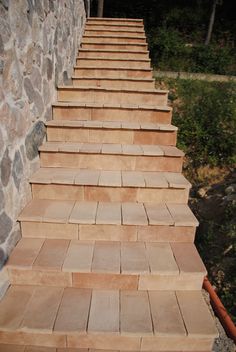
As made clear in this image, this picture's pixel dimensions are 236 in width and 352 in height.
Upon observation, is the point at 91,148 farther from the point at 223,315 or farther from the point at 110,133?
the point at 223,315

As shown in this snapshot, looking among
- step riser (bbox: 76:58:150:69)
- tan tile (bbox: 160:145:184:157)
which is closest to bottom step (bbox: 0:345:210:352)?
tan tile (bbox: 160:145:184:157)

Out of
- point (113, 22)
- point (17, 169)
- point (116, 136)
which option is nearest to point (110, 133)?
point (116, 136)

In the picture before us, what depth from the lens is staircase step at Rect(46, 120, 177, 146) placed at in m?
2.75

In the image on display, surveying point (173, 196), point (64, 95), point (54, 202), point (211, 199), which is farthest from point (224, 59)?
point (54, 202)

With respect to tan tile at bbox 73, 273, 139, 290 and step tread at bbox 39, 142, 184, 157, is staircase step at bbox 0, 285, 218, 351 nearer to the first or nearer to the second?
tan tile at bbox 73, 273, 139, 290

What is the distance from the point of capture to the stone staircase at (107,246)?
1580 millimetres

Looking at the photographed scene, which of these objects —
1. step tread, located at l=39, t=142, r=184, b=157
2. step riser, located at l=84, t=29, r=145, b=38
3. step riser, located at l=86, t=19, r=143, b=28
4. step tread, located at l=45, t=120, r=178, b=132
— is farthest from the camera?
step riser, located at l=86, t=19, r=143, b=28

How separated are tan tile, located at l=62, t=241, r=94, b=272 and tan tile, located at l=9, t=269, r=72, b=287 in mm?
67

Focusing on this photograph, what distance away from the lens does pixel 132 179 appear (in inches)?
91.9

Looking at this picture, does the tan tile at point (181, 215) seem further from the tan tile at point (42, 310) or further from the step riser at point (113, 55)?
the step riser at point (113, 55)

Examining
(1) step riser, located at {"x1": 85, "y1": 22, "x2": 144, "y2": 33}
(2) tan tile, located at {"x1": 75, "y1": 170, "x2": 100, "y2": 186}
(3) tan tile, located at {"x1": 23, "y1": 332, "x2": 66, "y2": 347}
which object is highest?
(1) step riser, located at {"x1": 85, "y1": 22, "x2": 144, "y2": 33}

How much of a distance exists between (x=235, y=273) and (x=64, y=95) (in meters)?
2.75

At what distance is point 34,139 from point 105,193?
82 cm

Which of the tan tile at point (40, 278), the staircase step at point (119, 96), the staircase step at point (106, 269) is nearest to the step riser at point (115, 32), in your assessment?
the staircase step at point (119, 96)
